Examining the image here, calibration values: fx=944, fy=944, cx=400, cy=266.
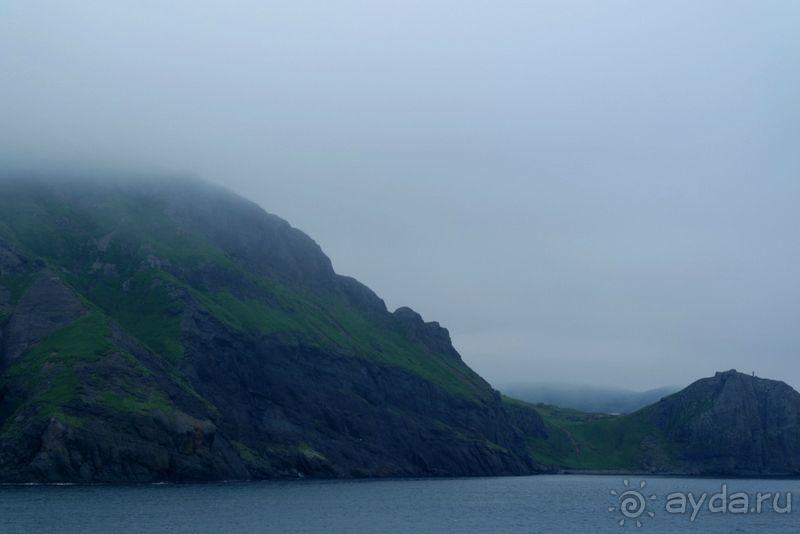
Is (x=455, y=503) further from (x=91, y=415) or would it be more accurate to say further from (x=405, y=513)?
(x=91, y=415)

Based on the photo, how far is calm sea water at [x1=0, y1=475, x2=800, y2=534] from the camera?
102062 mm

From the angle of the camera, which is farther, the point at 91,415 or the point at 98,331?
the point at 98,331

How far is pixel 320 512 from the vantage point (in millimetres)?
123188

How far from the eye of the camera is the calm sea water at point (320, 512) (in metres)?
102

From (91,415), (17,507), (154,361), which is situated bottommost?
(17,507)

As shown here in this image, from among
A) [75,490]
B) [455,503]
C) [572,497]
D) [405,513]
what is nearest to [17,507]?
[75,490]

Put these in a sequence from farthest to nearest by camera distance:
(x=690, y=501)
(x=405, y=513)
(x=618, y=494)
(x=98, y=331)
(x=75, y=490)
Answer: (x=98, y=331) → (x=618, y=494) → (x=690, y=501) → (x=75, y=490) → (x=405, y=513)

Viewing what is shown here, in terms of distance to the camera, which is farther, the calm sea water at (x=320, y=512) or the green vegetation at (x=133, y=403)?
the green vegetation at (x=133, y=403)

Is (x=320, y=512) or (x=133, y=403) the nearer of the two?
(x=320, y=512)

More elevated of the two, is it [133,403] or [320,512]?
[133,403]

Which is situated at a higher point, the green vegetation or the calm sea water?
the green vegetation

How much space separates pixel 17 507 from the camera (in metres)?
112

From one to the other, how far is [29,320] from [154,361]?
27045mm

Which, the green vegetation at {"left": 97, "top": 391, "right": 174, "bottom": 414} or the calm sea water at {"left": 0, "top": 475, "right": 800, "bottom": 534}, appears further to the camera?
the green vegetation at {"left": 97, "top": 391, "right": 174, "bottom": 414}
